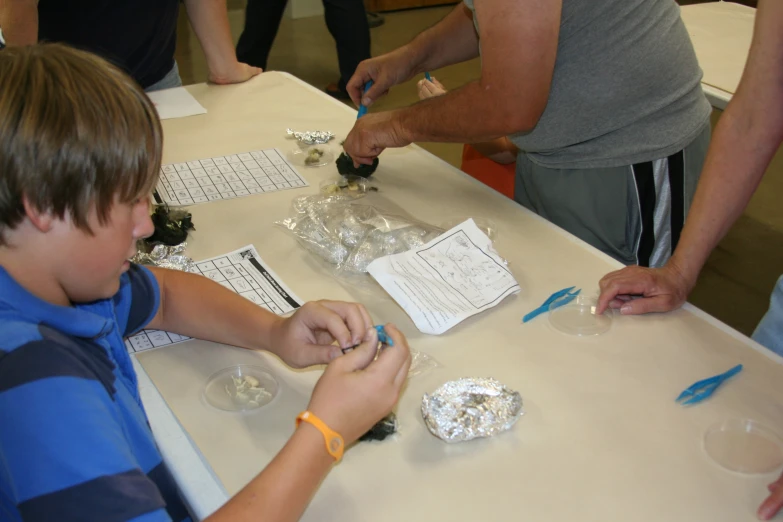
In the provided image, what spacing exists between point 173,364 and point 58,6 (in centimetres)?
120

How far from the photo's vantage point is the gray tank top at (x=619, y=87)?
1.37 metres

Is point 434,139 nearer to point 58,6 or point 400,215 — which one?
point 400,215

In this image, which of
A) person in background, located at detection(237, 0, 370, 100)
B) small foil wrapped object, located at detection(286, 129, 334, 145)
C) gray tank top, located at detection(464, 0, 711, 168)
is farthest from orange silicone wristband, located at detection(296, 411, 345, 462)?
person in background, located at detection(237, 0, 370, 100)

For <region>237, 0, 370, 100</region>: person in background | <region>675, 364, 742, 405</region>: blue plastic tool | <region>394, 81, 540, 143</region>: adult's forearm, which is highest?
<region>394, 81, 540, 143</region>: adult's forearm

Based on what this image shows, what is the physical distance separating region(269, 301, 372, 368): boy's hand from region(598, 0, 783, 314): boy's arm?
414mm

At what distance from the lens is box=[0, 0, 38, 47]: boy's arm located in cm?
158

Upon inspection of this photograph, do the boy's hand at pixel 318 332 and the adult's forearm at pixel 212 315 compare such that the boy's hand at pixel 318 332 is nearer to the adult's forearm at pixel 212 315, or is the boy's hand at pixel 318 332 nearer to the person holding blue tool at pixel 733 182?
the adult's forearm at pixel 212 315

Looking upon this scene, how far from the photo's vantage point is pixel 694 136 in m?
1.51

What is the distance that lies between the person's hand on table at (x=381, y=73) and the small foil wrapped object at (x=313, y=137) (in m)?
0.12

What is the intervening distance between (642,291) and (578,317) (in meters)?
0.11

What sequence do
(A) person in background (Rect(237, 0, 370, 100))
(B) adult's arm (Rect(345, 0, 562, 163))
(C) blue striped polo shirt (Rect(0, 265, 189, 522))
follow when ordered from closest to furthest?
(C) blue striped polo shirt (Rect(0, 265, 189, 522)) → (B) adult's arm (Rect(345, 0, 562, 163)) → (A) person in background (Rect(237, 0, 370, 100))

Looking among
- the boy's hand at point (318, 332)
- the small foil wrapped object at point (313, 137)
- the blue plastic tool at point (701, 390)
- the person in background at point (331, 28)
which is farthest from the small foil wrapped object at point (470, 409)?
the person in background at point (331, 28)

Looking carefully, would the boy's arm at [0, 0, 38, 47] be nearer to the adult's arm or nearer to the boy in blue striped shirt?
the adult's arm

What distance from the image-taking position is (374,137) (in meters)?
1.53
